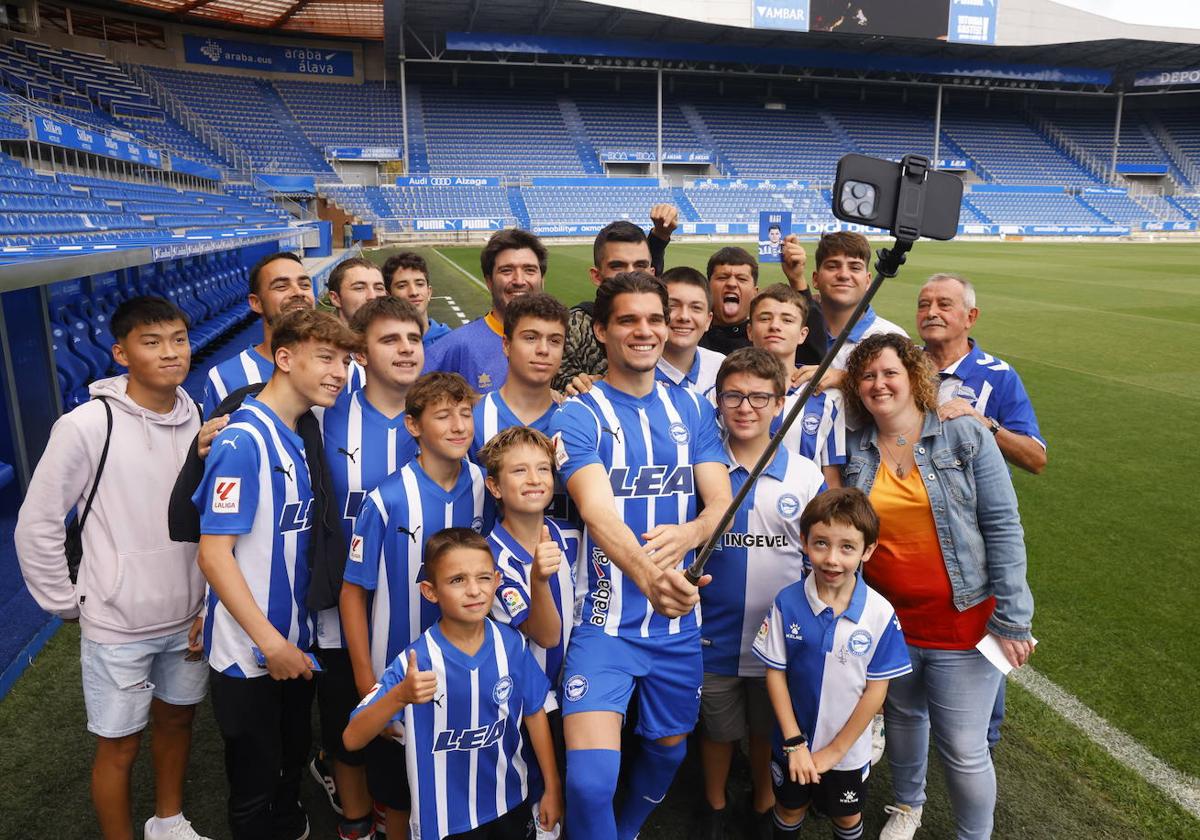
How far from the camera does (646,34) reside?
41.5 metres

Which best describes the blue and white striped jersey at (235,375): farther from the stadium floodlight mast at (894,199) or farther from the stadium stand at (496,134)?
the stadium stand at (496,134)

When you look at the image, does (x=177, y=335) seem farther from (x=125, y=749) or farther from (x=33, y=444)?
(x=33, y=444)

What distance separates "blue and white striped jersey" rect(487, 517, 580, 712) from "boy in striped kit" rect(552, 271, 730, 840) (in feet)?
0.19

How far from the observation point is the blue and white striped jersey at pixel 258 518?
2.54 metres

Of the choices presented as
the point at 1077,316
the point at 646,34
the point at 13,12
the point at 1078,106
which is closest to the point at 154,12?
the point at 13,12

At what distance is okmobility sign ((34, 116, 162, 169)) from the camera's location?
50.8 feet

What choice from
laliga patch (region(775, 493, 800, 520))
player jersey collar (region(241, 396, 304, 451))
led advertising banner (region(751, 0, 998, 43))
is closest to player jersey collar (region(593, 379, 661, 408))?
laliga patch (region(775, 493, 800, 520))

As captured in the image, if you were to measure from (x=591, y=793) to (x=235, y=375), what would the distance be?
7.80 ft

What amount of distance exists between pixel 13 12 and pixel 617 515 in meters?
43.5

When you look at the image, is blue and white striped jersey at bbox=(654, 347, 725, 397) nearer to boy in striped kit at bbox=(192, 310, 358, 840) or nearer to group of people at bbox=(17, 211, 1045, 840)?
group of people at bbox=(17, 211, 1045, 840)

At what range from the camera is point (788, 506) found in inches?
115

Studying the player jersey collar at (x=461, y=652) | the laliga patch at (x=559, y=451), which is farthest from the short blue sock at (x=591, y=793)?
the laliga patch at (x=559, y=451)

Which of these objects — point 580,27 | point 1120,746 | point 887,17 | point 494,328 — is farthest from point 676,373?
point 887,17

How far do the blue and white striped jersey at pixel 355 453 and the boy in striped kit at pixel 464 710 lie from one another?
1.50ft
